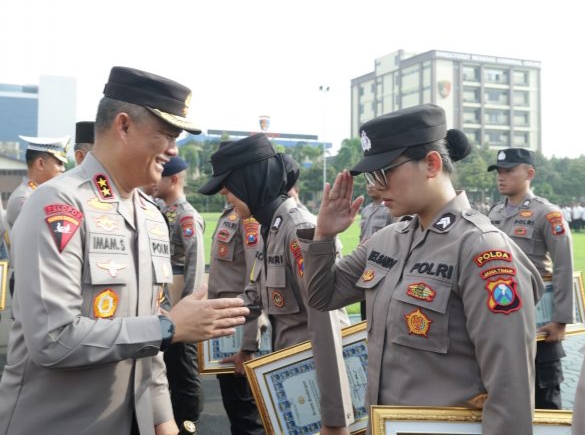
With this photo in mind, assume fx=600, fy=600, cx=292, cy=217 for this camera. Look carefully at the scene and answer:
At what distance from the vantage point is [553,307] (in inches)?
185

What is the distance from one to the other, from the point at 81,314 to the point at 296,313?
143 cm

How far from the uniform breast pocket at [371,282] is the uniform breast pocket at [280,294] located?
899 mm

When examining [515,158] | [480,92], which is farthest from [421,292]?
[480,92]

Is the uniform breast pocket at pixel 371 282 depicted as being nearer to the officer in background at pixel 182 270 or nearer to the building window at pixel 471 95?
the officer in background at pixel 182 270

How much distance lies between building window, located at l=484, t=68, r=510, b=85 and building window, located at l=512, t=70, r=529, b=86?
1.36 metres

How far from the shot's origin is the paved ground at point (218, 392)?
4.60 metres

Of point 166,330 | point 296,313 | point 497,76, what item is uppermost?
point 497,76

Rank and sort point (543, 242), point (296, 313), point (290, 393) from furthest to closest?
point (543, 242) < point (296, 313) < point (290, 393)

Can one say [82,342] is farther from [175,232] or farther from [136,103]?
[175,232]

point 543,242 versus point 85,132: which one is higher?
point 85,132

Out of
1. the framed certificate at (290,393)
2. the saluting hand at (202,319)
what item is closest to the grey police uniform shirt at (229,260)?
the framed certificate at (290,393)

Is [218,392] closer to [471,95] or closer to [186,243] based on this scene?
[186,243]

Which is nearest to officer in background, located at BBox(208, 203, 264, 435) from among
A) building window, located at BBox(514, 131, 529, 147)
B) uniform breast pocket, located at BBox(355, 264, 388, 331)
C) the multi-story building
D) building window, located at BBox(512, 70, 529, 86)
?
uniform breast pocket, located at BBox(355, 264, 388, 331)

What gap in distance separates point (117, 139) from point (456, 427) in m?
1.45
